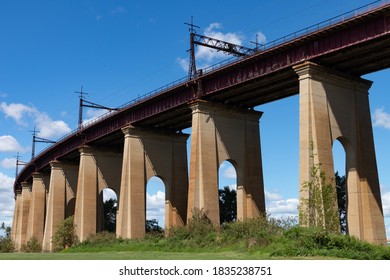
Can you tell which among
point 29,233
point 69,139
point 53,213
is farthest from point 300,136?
point 29,233

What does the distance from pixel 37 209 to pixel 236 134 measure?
52.3 metres

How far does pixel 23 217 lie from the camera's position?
106 metres

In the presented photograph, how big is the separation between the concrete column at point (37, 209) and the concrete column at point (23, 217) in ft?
31.5

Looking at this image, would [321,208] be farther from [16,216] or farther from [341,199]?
[16,216]

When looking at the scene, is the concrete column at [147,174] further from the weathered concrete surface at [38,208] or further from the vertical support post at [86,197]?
the weathered concrete surface at [38,208]

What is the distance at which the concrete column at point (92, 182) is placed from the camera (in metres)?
70.6

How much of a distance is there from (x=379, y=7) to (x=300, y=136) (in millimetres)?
10807

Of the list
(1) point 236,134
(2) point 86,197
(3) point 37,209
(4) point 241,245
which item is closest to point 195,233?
(4) point 241,245

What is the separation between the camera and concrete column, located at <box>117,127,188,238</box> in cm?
6053

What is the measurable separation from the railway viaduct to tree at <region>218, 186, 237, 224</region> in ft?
89.1

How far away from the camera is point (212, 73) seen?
50.8 m

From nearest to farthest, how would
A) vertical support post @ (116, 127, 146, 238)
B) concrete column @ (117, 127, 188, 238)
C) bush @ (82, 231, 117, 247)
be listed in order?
bush @ (82, 231, 117, 247), vertical support post @ (116, 127, 146, 238), concrete column @ (117, 127, 188, 238)

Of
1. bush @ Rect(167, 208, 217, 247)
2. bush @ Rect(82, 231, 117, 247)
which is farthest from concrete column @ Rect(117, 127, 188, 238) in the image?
bush @ Rect(167, 208, 217, 247)

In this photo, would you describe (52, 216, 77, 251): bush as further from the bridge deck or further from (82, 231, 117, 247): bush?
the bridge deck
